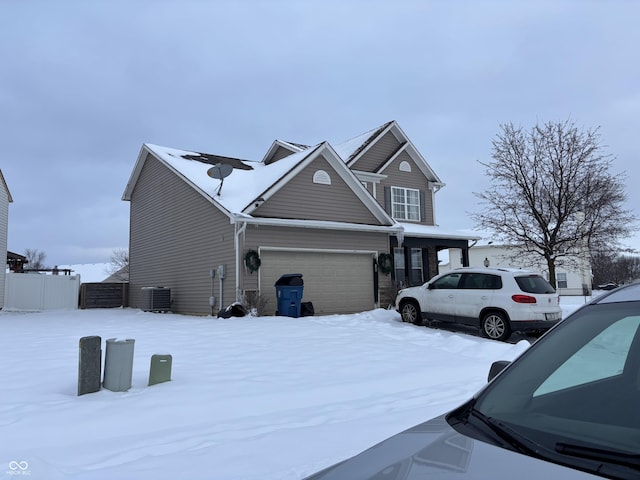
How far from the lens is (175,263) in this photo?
58.3ft

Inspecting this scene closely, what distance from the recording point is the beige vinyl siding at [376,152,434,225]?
20.8 m

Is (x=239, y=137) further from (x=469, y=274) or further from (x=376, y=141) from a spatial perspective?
(x=469, y=274)

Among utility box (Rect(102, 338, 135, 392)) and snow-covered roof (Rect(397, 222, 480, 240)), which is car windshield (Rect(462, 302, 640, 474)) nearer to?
utility box (Rect(102, 338, 135, 392))

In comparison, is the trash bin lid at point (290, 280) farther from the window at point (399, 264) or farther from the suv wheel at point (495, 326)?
the window at point (399, 264)

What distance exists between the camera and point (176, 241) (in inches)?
701

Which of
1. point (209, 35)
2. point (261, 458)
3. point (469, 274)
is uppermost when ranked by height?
point (209, 35)

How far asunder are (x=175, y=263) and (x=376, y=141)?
10401 mm

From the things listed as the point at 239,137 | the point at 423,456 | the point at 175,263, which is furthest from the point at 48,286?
the point at 423,456

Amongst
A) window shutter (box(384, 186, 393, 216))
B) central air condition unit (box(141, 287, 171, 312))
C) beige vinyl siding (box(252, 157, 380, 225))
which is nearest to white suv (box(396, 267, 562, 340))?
beige vinyl siding (box(252, 157, 380, 225))

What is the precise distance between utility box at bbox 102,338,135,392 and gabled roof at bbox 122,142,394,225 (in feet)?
27.3

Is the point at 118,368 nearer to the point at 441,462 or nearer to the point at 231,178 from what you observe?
the point at 441,462

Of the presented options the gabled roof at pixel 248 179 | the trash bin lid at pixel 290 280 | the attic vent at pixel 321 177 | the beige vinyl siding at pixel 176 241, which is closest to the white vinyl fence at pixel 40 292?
the beige vinyl siding at pixel 176 241

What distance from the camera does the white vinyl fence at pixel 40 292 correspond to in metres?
21.2

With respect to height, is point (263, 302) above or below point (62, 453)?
above
